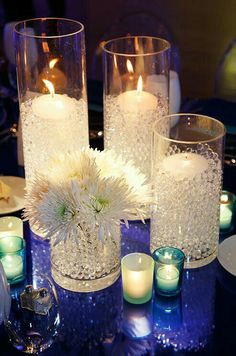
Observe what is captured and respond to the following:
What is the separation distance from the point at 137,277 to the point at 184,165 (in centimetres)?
20

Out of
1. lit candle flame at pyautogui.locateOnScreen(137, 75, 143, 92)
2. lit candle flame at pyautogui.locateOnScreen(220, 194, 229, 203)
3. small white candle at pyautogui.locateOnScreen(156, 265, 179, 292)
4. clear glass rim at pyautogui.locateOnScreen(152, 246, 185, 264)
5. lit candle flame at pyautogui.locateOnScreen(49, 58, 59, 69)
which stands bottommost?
small white candle at pyautogui.locateOnScreen(156, 265, 179, 292)

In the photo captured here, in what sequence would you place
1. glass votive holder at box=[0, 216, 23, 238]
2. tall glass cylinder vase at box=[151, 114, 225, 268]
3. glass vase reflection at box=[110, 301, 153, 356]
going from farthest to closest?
1. glass votive holder at box=[0, 216, 23, 238]
2. tall glass cylinder vase at box=[151, 114, 225, 268]
3. glass vase reflection at box=[110, 301, 153, 356]

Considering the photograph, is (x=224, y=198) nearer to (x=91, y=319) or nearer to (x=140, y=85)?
(x=140, y=85)

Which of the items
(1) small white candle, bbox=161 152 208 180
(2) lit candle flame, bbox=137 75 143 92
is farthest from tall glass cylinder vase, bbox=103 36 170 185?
A: (1) small white candle, bbox=161 152 208 180

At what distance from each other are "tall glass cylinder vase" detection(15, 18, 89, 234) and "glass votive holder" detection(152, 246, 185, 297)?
0.84 ft

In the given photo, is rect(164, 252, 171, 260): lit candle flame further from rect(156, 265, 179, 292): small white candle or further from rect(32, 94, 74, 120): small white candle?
rect(32, 94, 74, 120): small white candle

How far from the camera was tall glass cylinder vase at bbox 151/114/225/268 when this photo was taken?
104cm

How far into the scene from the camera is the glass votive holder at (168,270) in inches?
39.6

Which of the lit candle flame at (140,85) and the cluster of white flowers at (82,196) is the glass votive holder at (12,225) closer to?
the cluster of white flowers at (82,196)

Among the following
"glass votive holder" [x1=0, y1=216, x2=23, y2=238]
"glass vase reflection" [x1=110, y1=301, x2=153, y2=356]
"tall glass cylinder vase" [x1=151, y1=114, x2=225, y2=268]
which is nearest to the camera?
"glass vase reflection" [x1=110, y1=301, x2=153, y2=356]

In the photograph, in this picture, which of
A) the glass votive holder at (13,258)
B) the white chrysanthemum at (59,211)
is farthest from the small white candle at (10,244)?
the white chrysanthemum at (59,211)

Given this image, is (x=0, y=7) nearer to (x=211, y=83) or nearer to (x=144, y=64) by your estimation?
(x=211, y=83)

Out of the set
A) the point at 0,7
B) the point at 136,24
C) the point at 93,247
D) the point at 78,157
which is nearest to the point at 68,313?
the point at 93,247

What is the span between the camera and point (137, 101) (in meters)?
1.17
